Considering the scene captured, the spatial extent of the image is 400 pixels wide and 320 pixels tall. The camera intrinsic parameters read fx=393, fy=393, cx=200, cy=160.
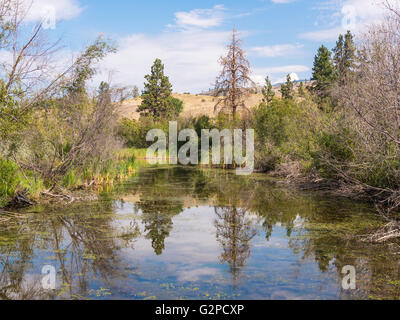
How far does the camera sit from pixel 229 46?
26.5 meters

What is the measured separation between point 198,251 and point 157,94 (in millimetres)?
50430

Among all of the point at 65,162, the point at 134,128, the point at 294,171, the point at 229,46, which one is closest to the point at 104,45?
the point at 65,162

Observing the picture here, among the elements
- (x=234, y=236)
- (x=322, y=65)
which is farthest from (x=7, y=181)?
(x=322, y=65)

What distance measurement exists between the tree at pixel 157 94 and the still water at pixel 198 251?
142 feet

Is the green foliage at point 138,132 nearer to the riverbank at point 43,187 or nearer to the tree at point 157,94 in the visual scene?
the tree at point 157,94

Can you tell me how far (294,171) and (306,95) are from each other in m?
4.14

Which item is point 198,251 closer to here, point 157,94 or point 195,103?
point 157,94

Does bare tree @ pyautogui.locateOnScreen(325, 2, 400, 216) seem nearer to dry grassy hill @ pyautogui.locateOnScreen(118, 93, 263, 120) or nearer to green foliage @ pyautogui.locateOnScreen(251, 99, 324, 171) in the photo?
green foliage @ pyautogui.locateOnScreen(251, 99, 324, 171)

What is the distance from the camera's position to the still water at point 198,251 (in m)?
5.38

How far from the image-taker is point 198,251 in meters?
7.36

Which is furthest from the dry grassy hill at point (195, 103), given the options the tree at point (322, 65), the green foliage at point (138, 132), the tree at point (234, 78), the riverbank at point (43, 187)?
the riverbank at point (43, 187)

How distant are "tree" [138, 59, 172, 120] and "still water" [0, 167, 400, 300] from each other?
43.4 meters

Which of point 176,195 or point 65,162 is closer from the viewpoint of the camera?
point 65,162
